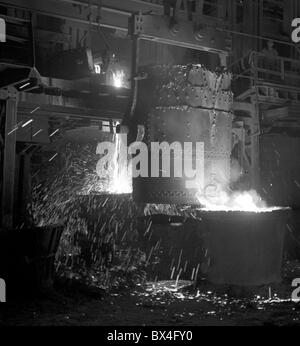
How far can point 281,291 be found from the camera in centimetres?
667

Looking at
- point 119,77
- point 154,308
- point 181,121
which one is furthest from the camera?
point 119,77

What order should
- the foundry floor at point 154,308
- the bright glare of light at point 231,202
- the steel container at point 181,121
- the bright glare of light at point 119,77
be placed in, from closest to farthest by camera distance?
the foundry floor at point 154,308 → the steel container at point 181,121 → the bright glare of light at point 231,202 → the bright glare of light at point 119,77

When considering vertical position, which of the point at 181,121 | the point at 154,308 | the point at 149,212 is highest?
the point at 181,121

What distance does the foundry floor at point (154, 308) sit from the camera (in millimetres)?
5359

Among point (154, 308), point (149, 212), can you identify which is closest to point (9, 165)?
point (149, 212)

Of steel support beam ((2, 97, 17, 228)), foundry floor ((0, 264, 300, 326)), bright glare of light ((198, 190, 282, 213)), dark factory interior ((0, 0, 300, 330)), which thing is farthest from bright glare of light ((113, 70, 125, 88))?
foundry floor ((0, 264, 300, 326))

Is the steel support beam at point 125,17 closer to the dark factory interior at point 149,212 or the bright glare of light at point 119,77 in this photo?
the dark factory interior at point 149,212

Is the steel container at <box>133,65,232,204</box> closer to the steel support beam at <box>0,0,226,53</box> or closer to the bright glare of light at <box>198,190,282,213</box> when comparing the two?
the bright glare of light at <box>198,190,282,213</box>

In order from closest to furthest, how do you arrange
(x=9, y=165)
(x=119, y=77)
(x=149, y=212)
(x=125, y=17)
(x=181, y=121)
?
(x=181, y=121), (x=9, y=165), (x=149, y=212), (x=125, y=17), (x=119, y=77)

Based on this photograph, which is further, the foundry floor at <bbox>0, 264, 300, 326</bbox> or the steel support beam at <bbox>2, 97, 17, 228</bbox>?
the steel support beam at <bbox>2, 97, 17, 228</bbox>

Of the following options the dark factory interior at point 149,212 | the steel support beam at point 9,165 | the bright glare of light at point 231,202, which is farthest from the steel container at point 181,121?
the steel support beam at point 9,165

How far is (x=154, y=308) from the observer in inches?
233

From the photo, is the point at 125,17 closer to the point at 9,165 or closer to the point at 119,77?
the point at 9,165

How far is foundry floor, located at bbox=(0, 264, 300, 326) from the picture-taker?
5.36m
